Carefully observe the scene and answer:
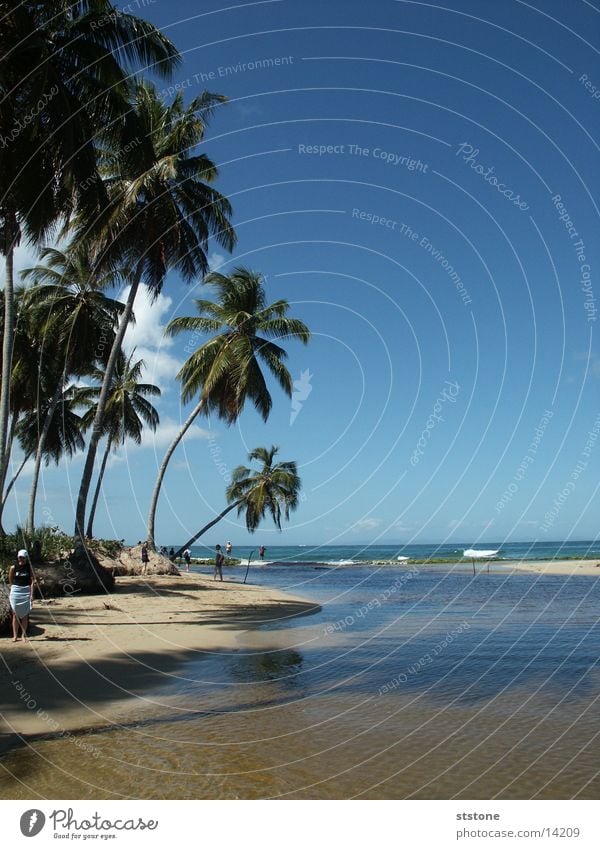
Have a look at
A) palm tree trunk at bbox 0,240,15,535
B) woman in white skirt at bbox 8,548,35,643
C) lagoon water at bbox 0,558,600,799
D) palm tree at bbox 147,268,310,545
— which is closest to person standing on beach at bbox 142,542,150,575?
palm tree at bbox 147,268,310,545

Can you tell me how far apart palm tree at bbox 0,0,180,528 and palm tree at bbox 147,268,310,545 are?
13861 mm

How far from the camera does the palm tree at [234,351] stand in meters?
29.4

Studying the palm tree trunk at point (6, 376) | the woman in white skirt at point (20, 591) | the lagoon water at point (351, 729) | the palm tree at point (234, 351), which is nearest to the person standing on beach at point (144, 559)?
the palm tree at point (234, 351)

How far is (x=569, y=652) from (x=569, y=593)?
16.8 m

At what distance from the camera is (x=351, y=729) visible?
7.14 metres

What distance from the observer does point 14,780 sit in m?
5.33

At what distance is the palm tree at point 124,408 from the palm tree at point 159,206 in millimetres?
16778

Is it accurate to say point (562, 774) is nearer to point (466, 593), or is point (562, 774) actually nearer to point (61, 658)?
point (61, 658)

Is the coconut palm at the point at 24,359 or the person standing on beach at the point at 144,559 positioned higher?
the coconut palm at the point at 24,359

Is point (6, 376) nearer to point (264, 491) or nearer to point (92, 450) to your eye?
point (92, 450)

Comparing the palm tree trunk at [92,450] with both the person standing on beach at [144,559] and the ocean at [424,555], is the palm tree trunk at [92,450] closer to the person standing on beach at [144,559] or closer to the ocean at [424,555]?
the person standing on beach at [144,559]

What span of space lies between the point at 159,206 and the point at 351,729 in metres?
18.9
